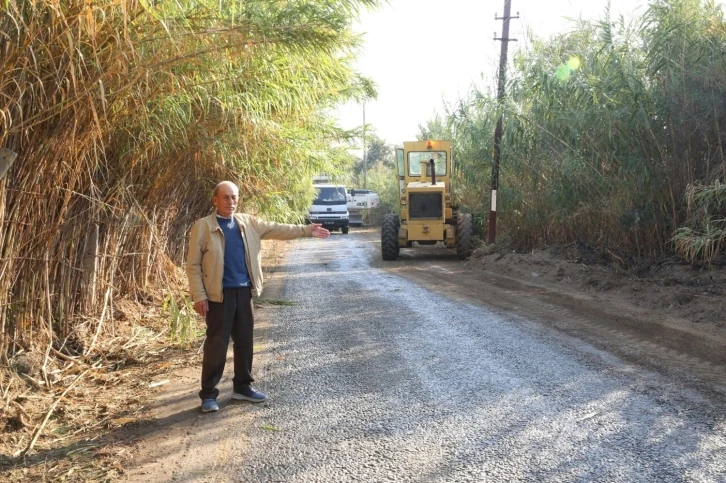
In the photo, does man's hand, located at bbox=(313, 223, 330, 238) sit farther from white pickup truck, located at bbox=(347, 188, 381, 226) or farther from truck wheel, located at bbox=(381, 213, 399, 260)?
white pickup truck, located at bbox=(347, 188, 381, 226)

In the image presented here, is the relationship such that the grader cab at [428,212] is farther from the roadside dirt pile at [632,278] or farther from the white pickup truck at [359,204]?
the white pickup truck at [359,204]

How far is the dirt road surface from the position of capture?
3.46m

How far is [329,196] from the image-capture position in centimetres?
2838

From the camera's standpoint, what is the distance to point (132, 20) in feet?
12.8

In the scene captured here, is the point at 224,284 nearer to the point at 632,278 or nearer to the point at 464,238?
the point at 632,278

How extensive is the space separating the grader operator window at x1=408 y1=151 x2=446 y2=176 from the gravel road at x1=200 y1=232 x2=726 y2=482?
8932 mm

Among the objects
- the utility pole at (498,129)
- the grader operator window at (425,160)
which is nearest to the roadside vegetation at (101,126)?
the utility pole at (498,129)

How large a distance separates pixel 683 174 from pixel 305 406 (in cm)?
638

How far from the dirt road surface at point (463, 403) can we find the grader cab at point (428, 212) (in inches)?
268

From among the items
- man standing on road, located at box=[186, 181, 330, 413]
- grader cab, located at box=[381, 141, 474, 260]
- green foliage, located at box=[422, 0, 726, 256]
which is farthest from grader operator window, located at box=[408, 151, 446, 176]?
man standing on road, located at box=[186, 181, 330, 413]

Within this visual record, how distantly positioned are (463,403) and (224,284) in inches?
68.0

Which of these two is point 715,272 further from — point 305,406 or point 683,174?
point 305,406

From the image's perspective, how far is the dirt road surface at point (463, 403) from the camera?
3.46 meters

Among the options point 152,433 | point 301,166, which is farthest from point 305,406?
point 301,166
